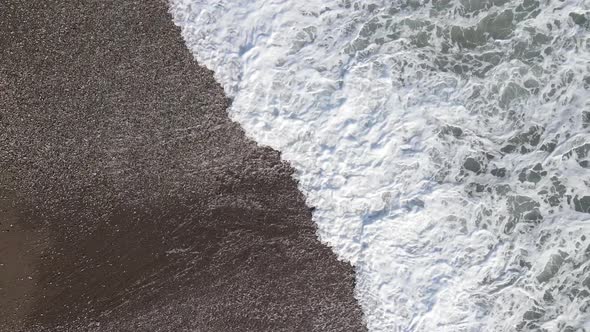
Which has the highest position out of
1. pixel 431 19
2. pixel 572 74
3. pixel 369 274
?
pixel 431 19

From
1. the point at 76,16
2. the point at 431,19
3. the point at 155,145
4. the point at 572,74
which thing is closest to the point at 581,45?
the point at 572,74

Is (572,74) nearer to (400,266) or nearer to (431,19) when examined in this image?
(431,19)

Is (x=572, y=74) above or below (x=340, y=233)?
above

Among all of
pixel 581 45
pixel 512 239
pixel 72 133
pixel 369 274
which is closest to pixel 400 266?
pixel 369 274
